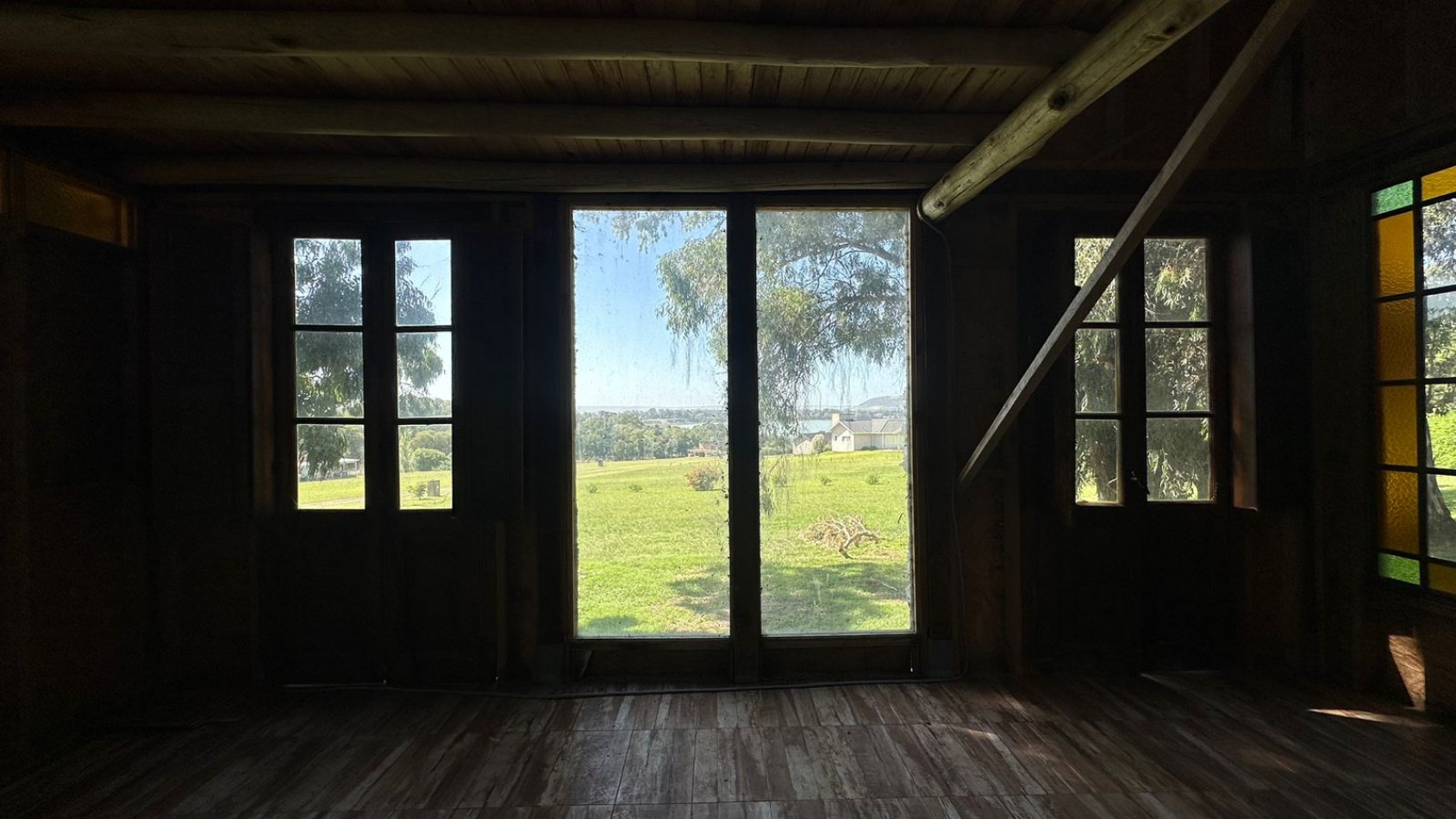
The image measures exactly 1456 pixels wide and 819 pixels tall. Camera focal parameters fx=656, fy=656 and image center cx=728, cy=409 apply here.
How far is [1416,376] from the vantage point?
11.5ft

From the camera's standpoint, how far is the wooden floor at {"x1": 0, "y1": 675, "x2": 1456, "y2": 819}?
8.89 feet

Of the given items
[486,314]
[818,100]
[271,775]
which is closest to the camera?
[271,775]

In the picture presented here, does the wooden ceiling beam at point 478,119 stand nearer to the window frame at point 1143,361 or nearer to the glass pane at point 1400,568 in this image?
the window frame at point 1143,361

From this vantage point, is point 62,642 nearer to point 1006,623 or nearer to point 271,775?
point 271,775

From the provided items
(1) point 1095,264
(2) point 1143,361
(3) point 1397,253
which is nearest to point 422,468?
(1) point 1095,264

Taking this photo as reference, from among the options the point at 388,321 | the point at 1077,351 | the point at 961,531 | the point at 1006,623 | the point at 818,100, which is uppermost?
the point at 818,100

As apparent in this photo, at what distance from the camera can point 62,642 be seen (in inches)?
136

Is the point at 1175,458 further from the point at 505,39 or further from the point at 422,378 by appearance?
the point at 422,378

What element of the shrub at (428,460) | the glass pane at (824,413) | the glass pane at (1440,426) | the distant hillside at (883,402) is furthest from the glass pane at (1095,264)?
the shrub at (428,460)

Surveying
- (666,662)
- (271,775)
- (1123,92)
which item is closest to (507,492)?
(666,662)

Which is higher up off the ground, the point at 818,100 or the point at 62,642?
the point at 818,100

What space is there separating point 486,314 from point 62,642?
277cm

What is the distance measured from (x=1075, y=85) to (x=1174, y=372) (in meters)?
2.27

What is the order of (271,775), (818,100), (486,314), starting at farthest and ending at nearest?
(486,314) < (818,100) < (271,775)
